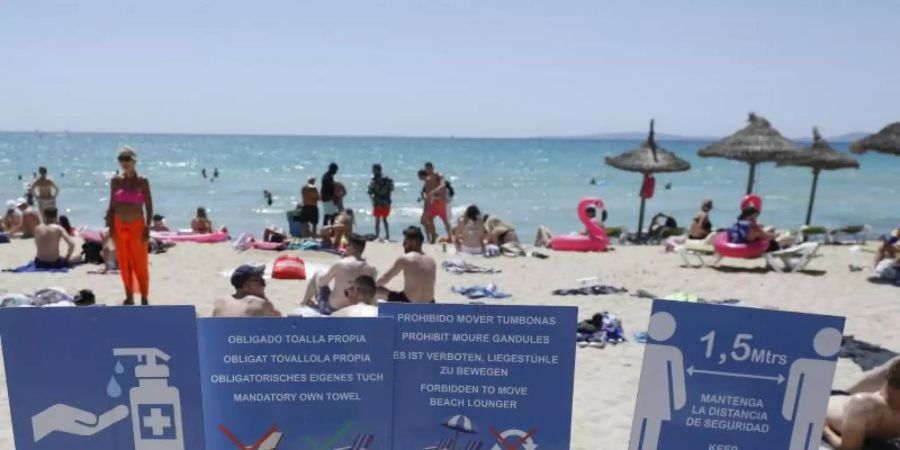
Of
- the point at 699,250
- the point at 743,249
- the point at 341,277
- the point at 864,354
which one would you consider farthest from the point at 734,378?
the point at 699,250

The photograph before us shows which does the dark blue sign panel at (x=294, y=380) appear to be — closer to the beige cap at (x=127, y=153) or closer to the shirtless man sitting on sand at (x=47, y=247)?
the beige cap at (x=127, y=153)

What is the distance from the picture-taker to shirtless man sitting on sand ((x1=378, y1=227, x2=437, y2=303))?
5.33 metres

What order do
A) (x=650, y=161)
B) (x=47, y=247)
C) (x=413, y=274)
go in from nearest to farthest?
1. (x=413, y=274)
2. (x=47, y=247)
3. (x=650, y=161)

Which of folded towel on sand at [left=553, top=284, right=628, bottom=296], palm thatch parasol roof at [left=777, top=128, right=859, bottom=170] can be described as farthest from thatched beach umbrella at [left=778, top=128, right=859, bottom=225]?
folded towel on sand at [left=553, top=284, right=628, bottom=296]

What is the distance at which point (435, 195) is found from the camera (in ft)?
39.8

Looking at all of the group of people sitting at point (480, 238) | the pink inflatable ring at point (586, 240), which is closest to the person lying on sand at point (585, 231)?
the pink inflatable ring at point (586, 240)

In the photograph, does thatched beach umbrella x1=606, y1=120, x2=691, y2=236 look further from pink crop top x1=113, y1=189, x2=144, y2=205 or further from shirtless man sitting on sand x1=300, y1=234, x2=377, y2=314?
pink crop top x1=113, y1=189, x2=144, y2=205

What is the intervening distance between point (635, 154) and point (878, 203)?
26.5 m

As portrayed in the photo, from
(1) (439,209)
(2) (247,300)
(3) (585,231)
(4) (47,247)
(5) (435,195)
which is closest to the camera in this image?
(2) (247,300)

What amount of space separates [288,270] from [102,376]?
5.98 meters

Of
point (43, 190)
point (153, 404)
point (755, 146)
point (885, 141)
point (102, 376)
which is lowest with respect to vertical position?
point (43, 190)

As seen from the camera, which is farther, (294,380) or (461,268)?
(461,268)

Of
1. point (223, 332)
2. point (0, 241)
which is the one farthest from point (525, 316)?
point (0, 241)

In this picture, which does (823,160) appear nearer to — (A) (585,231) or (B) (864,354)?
(A) (585,231)
